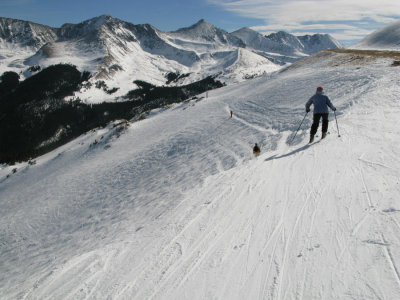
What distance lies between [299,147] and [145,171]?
11.1 meters

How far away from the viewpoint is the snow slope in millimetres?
4691

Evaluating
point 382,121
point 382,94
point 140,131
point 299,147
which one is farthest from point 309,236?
point 140,131

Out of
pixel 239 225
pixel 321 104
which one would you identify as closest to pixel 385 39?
pixel 321 104

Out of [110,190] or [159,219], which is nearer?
[159,219]

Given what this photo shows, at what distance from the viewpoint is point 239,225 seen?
6.64m

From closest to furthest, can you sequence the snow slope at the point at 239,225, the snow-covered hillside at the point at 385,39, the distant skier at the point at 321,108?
the snow slope at the point at 239,225, the distant skier at the point at 321,108, the snow-covered hillside at the point at 385,39

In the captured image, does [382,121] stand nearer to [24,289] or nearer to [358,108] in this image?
[358,108]

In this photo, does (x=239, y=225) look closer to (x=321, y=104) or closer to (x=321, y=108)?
(x=321, y=108)

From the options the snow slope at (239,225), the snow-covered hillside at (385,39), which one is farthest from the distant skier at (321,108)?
the snow-covered hillside at (385,39)

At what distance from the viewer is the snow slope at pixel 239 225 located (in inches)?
185

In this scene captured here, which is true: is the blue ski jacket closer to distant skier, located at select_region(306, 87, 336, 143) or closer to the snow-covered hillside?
distant skier, located at select_region(306, 87, 336, 143)

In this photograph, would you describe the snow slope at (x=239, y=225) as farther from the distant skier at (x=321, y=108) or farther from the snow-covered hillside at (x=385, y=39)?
the snow-covered hillside at (x=385, y=39)

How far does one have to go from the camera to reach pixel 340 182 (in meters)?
7.60

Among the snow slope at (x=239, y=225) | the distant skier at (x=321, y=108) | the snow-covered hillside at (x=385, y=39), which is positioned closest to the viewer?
the snow slope at (x=239, y=225)
